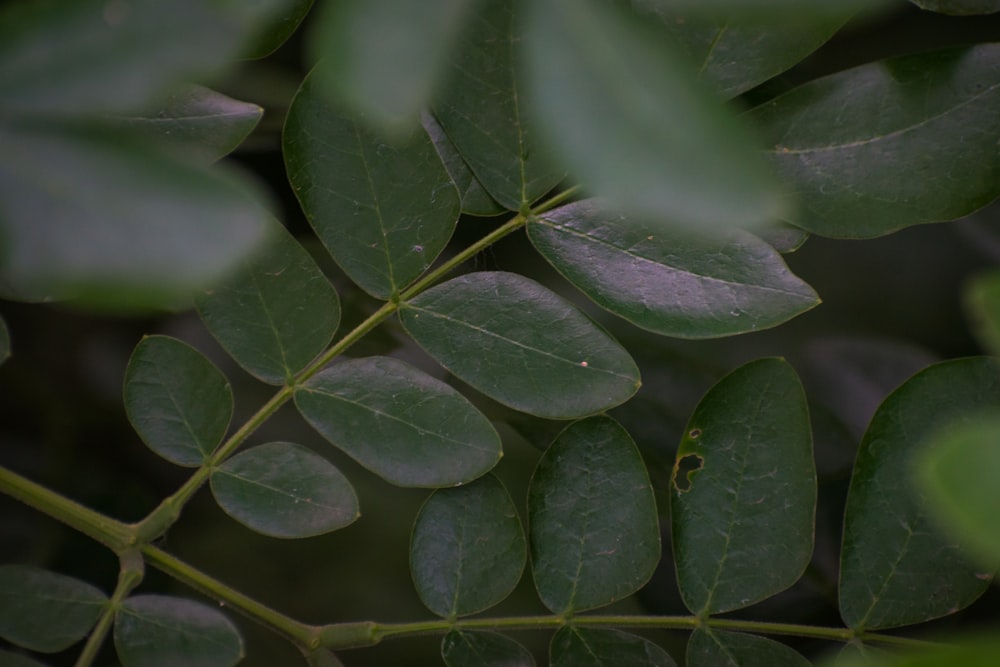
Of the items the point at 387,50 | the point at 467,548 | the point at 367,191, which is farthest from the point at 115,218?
the point at 467,548

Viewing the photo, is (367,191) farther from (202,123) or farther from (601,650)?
(601,650)

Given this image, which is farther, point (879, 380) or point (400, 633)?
point (879, 380)

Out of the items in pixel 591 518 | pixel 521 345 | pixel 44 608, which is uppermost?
pixel 521 345

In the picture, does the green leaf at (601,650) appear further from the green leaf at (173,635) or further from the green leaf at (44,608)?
the green leaf at (44,608)

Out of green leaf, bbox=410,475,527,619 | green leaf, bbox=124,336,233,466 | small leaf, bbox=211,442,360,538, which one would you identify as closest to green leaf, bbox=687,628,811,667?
green leaf, bbox=410,475,527,619

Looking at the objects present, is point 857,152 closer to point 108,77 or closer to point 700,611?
point 700,611

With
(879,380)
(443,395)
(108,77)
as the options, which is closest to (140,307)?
(108,77)
